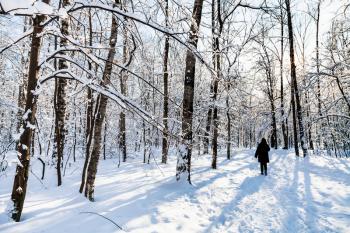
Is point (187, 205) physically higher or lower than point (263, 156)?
lower

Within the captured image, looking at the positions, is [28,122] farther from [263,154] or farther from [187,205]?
[263,154]

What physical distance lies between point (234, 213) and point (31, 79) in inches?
234

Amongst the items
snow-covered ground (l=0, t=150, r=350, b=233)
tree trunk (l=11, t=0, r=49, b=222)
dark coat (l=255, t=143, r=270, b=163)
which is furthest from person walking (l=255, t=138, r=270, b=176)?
tree trunk (l=11, t=0, r=49, b=222)

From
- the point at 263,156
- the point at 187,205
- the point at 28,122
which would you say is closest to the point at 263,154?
the point at 263,156

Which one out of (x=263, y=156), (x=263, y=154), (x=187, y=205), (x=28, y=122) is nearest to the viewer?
(x=28, y=122)

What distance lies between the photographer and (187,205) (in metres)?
8.35

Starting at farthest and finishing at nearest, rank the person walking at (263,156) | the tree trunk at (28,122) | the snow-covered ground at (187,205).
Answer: the person walking at (263,156) → the snow-covered ground at (187,205) → the tree trunk at (28,122)

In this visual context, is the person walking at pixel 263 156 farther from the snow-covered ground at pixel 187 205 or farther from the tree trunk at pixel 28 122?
the tree trunk at pixel 28 122

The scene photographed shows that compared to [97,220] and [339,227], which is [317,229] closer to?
[339,227]

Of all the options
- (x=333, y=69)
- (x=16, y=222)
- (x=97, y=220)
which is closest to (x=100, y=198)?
(x=97, y=220)

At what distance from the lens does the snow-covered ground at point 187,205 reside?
229 inches

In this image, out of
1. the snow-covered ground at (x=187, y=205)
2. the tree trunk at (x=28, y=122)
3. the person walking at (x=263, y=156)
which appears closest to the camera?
the tree trunk at (x=28, y=122)

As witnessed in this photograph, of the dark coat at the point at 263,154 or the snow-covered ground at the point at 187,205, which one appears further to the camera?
the dark coat at the point at 263,154

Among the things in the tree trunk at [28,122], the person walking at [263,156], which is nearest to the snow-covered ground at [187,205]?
the tree trunk at [28,122]
